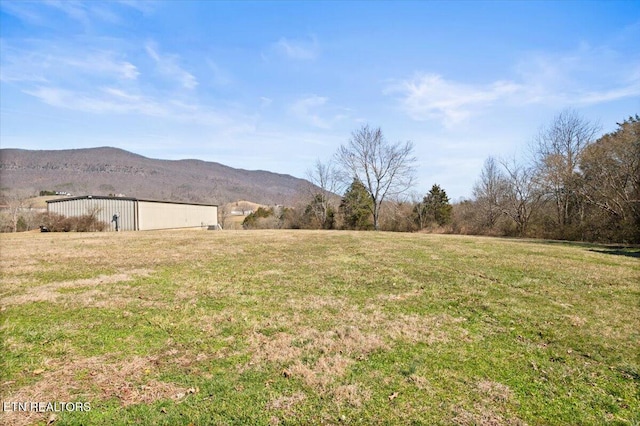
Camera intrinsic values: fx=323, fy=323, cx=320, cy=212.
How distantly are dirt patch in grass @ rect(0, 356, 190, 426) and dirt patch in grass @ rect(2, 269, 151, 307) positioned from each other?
227cm

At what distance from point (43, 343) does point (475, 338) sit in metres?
5.49

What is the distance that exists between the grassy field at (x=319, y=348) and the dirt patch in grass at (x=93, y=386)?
0.02 m

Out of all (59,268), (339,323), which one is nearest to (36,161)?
(59,268)

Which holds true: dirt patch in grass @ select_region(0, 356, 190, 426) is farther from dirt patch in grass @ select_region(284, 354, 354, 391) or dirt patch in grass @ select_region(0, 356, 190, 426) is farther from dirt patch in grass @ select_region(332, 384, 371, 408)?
dirt patch in grass @ select_region(332, 384, 371, 408)

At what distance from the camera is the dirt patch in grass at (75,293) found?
18.4 feet

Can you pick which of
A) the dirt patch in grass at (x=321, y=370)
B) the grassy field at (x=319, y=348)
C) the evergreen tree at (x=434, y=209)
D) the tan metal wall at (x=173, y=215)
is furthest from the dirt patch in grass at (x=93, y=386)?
the evergreen tree at (x=434, y=209)

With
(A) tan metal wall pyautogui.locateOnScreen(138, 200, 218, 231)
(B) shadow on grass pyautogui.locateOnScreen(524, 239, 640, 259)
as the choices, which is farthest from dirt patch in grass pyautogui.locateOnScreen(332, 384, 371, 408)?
(A) tan metal wall pyautogui.locateOnScreen(138, 200, 218, 231)

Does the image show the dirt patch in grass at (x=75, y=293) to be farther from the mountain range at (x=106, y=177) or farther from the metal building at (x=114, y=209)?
the mountain range at (x=106, y=177)

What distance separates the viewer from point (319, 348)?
3988mm

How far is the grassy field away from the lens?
9.21ft

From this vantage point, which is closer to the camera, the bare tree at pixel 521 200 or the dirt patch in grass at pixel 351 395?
the dirt patch in grass at pixel 351 395

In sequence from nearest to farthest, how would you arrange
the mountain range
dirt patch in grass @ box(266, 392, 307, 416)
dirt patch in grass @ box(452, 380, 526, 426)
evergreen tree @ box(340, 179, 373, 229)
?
1. dirt patch in grass @ box(452, 380, 526, 426)
2. dirt patch in grass @ box(266, 392, 307, 416)
3. evergreen tree @ box(340, 179, 373, 229)
4. the mountain range

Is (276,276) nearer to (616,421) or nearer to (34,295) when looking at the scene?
(34,295)

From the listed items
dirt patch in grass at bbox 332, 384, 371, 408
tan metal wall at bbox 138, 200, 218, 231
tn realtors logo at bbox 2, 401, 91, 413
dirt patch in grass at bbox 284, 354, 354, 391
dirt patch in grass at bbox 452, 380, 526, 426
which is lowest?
dirt patch in grass at bbox 452, 380, 526, 426
